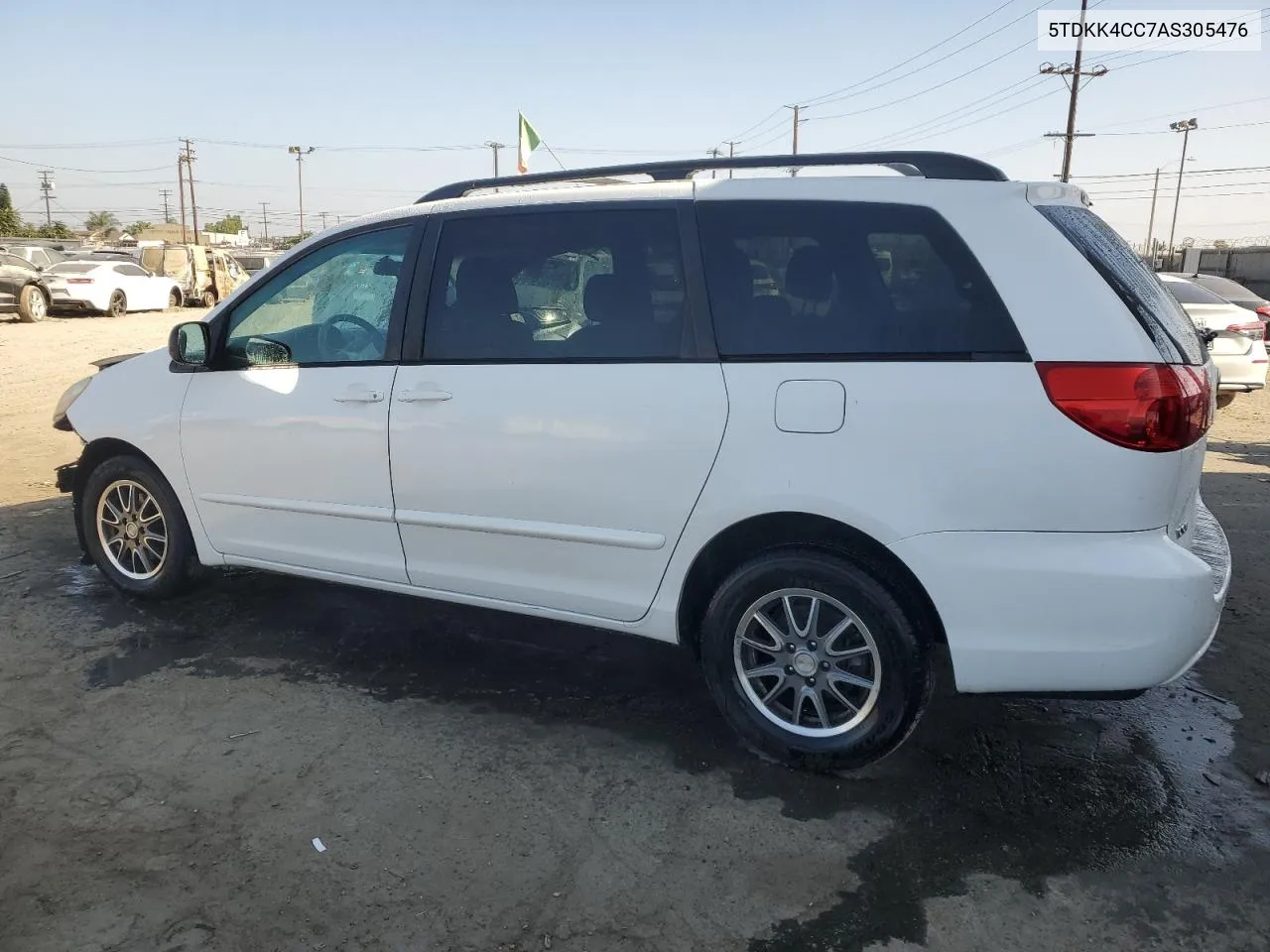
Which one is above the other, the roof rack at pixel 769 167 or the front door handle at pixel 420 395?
the roof rack at pixel 769 167

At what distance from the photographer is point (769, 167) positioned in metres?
3.28

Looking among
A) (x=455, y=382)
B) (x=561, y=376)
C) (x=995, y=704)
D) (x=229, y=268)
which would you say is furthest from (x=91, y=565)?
(x=229, y=268)

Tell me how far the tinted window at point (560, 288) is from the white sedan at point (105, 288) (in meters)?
22.7

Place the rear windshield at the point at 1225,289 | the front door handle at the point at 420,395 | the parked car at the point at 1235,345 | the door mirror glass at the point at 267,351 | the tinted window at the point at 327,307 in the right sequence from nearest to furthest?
1. the front door handle at the point at 420,395
2. the tinted window at the point at 327,307
3. the door mirror glass at the point at 267,351
4. the parked car at the point at 1235,345
5. the rear windshield at the point at 1225,289

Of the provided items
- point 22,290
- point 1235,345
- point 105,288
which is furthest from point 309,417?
point 105,288

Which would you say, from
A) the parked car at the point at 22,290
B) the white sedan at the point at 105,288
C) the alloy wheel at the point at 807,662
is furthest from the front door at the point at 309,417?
the white sedan at the point at 105,288

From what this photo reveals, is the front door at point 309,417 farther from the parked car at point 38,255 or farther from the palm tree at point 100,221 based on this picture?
the palm tree at point 100,221

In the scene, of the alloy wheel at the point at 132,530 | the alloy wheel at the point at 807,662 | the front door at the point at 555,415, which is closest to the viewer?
the alloy wheel at the point at 807,662

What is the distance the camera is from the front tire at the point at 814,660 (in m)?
2.95

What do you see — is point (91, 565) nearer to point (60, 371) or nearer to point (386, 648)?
point (386, 648)

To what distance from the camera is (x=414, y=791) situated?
3.01 metres

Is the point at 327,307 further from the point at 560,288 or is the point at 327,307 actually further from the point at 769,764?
the point at 769,764

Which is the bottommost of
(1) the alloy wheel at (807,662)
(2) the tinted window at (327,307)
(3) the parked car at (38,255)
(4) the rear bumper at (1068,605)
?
(1) the alloy wheel at (807,662)

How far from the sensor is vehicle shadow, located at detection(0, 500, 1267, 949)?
2.70 m
